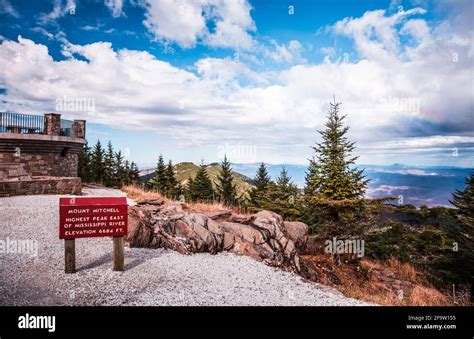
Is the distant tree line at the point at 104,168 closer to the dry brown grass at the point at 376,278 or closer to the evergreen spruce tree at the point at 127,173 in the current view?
the evergreen spruce tree at the point at 127,173

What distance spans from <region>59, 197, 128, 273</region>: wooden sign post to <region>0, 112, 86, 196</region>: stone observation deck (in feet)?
35.4

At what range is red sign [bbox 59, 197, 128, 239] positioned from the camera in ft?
22.5

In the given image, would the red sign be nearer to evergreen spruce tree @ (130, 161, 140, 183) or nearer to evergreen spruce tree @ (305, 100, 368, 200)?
evergreen spruce tree @ (305, 100, 368, 200)

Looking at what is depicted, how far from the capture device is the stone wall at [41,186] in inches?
577

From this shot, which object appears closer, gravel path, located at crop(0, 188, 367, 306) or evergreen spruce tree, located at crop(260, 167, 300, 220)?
gravel path, located at crop(0, 188, 367, 306)

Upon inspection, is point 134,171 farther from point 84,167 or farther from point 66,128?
point 66,128

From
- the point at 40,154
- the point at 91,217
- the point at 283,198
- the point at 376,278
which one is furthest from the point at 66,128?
the point at 376,278

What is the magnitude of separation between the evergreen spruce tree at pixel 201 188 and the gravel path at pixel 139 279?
103 ft

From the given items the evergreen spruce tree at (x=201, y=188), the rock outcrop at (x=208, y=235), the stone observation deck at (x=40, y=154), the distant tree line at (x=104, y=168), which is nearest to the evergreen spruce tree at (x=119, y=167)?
the distant tree line at (x=104, y=168)

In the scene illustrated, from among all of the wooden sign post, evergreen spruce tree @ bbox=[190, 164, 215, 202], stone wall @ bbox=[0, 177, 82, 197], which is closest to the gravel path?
the wooden sign post

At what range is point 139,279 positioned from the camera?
6973 millimetres
